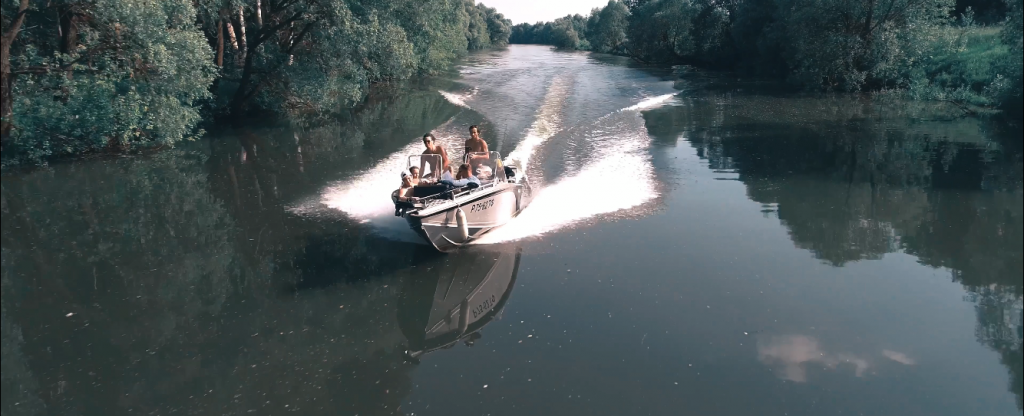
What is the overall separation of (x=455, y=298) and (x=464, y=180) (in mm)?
2640

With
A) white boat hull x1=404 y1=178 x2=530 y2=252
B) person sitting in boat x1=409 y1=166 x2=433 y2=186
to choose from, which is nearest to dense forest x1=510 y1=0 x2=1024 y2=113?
white boat hull x1=404 y1=178 x2=530 y2=252

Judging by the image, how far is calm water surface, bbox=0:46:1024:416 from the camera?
27.0 feet

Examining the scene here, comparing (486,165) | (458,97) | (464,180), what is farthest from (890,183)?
(458,97)

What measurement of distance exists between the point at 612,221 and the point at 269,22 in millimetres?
19843

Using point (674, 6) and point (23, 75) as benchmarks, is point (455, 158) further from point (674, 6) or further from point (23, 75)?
point (674, 6)

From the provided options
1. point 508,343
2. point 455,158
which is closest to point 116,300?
point 508,343

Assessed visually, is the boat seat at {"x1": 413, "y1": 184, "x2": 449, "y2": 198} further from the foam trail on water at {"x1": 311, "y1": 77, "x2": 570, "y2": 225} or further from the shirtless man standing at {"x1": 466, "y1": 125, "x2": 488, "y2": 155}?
the foam trail on water at {"x1": 311, "y1": 77, "x2": 570, "y2": 225}

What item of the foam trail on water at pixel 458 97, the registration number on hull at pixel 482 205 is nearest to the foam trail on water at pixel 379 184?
the registration number on hull at pixel 482 205

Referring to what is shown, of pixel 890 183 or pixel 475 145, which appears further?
pixel 890 183

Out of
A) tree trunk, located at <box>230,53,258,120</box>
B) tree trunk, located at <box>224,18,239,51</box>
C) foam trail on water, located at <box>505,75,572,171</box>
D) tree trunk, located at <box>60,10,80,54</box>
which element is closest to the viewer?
tree trunk, located at <box>60,10,80,54</box>

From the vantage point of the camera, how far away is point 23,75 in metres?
16.4

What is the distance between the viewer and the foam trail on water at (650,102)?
32500 millimetres

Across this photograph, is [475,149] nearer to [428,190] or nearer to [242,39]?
[428,190]

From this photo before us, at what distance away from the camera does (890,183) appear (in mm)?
16984
